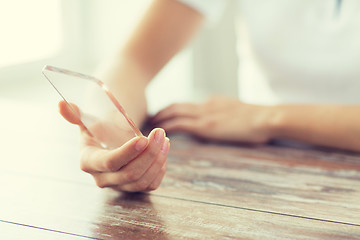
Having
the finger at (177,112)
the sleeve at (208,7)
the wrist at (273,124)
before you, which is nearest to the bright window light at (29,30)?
the sleeve at (208,7)

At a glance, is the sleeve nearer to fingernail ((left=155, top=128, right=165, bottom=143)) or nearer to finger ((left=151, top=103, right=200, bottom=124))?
finger ((left=151, top=103, right=200, bottom=124))

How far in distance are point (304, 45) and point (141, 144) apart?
1.92 ft

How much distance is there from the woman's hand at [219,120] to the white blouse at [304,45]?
0.20 metres

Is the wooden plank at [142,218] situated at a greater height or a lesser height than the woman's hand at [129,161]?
lesser

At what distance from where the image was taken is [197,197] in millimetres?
504

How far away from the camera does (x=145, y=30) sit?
0.88m

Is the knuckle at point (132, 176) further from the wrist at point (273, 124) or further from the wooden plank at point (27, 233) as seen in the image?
the wrist at point (273, 124)

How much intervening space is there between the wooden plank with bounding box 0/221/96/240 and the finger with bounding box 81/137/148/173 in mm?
80

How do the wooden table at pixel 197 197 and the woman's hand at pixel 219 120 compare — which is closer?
the wooden table at pixel 197 197

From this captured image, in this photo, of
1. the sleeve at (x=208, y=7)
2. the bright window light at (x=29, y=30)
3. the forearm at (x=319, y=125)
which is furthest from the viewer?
the bright window light at (x=29, y=30)

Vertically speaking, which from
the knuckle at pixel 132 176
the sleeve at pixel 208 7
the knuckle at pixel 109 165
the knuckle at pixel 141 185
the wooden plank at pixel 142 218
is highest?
the sleeve at pixel 208 7

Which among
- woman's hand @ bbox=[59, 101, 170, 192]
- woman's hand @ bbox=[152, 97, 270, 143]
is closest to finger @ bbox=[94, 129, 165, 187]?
woman's hand @ bbox=[59, 101, 170, 192]

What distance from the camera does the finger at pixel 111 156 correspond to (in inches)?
16.6

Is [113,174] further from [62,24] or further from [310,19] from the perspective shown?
[62,24]
